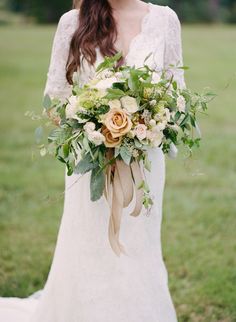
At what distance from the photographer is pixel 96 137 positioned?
2949mm

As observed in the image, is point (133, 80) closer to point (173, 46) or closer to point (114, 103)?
point (114, 103)

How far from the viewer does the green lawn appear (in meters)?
4.84

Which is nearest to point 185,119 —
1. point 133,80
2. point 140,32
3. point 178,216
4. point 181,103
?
point 181,103

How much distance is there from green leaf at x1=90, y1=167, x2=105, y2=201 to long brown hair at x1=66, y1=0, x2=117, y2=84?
65 cm

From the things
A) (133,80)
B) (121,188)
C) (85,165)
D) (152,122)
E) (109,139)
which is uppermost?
(133,80)

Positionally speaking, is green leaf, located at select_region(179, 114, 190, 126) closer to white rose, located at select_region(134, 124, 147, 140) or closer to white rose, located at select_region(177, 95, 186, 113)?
white rose, located at select_region(177, 95, 186, 113)

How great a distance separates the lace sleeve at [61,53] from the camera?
358 cm

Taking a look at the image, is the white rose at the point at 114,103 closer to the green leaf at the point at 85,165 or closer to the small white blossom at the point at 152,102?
the small white blossom at the point at 152,102

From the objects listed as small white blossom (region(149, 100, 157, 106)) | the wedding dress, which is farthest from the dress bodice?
small white blossom (region(149, 100, 157, 106))

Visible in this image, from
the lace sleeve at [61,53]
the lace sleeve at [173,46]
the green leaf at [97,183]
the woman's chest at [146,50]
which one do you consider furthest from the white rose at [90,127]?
the lace sleeve at [173,46]

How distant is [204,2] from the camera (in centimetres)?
2850

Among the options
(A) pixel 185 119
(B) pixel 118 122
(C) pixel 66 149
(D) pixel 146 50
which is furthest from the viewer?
(D) pixel 146 50

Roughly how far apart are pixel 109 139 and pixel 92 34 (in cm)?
78

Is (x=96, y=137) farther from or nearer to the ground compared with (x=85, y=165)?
farther from the ground
